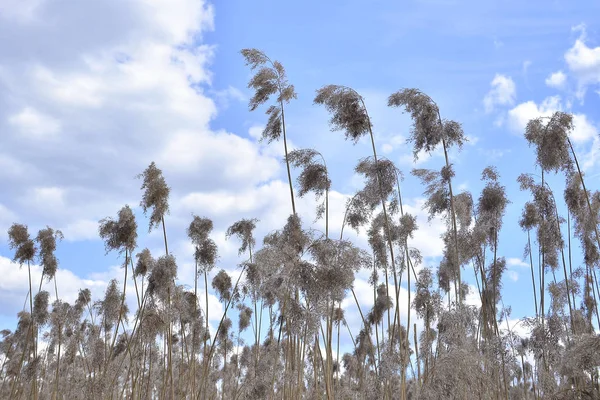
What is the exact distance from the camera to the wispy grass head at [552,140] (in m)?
6.97

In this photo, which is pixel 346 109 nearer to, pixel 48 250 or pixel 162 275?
pixel 162 275

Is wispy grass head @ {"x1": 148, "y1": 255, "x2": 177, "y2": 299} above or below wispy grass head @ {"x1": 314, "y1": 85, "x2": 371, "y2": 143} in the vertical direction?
below

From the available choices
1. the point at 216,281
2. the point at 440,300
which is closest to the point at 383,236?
the point at 440,300

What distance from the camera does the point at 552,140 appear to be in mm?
6988

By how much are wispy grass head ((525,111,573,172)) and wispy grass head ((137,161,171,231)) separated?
4.87m

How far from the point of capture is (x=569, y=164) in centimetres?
720

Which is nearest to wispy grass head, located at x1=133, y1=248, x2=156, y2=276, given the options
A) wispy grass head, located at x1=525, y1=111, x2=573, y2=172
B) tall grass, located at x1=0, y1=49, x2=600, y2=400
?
tall grass, located at x1=0, y1=49, x2=600, y2=400

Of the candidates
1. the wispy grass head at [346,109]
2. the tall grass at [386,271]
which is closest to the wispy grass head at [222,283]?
the tall grass at [386,271]

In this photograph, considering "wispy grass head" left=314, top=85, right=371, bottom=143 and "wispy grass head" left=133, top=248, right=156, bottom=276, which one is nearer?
"wispy grass head" left=314, top=85, right=371, bottom=143

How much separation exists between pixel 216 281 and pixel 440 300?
4.30 metres

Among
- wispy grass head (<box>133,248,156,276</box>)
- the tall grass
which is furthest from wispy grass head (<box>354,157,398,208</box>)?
wispy grass head (<box>133,248,156,276</box>)

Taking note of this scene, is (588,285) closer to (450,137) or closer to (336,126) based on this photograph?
(450,137)

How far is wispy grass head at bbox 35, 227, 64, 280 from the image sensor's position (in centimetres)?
980

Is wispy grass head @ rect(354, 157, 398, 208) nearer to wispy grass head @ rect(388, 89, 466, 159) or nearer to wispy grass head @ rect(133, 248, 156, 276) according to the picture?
wispy grass head @ rect(388, 89, 466, 159)
